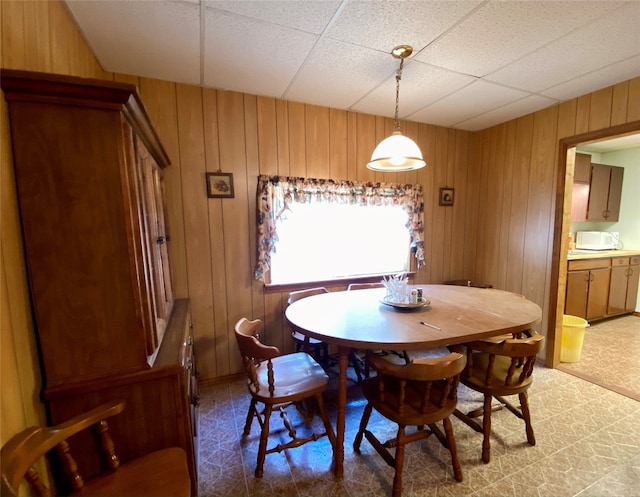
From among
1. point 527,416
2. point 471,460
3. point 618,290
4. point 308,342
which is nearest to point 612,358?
point 618,290

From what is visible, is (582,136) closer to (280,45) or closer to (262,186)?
(280,45)

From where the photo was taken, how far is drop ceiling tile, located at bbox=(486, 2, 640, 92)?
5.23 feet

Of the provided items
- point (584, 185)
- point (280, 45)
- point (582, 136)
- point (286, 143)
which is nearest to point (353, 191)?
point (286, 143)

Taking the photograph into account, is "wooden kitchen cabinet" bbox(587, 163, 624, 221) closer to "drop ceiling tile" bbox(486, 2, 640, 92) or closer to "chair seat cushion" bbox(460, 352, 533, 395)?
"drop ceiling tile" bbox(486, 2, 640, 92)

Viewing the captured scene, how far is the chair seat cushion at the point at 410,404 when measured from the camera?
1401 mm

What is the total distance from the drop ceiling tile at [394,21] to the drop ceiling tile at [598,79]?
1.41m

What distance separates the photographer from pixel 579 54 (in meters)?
1.88

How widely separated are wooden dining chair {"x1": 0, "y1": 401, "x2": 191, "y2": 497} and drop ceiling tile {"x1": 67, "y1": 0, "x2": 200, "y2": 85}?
1.83 m

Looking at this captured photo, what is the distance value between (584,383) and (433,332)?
199 centimetres

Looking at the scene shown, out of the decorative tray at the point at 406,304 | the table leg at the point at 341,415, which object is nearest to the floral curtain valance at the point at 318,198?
the decorative tray at the point at 406,304

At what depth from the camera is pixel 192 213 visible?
235 cm

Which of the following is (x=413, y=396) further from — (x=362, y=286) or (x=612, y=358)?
(x=612, y=358)

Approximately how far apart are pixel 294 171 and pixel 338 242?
84 centimetres

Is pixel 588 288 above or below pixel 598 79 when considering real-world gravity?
below
